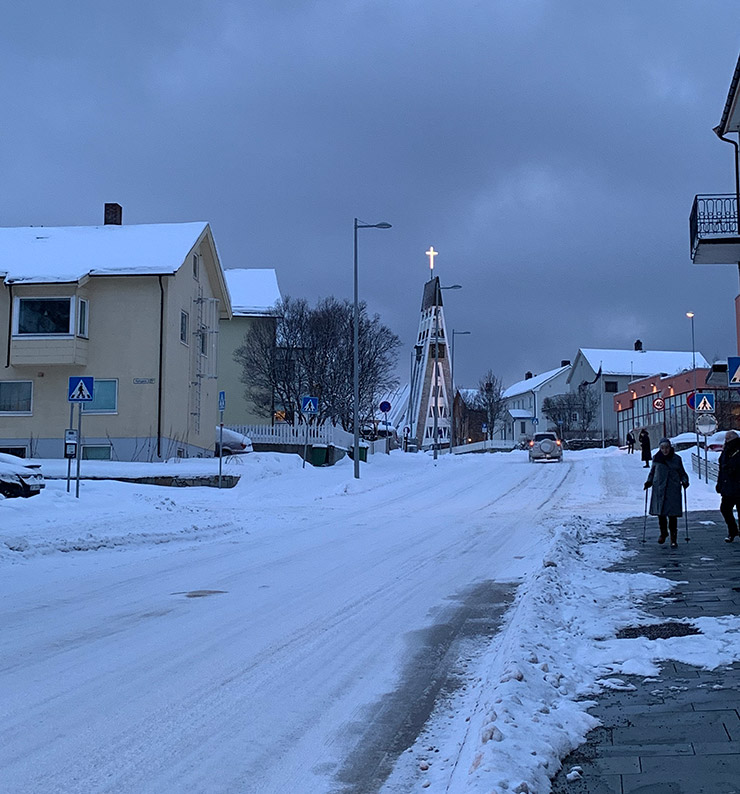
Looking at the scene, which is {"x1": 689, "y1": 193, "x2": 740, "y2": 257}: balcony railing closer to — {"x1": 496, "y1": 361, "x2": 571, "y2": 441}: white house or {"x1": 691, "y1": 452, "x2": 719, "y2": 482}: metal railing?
{"x1": 691, "y1": 452, "x2": 719, "y2": 482}: metal railing

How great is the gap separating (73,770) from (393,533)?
13308mm

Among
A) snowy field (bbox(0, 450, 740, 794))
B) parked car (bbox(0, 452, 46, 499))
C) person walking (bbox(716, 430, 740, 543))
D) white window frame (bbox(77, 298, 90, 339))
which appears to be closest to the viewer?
snowy field (bbox(0, 450, 740, 794))

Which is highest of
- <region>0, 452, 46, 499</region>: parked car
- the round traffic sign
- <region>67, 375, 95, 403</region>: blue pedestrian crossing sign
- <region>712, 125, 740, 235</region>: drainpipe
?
<region>712, 125, 740, 235</region>: drainpipe

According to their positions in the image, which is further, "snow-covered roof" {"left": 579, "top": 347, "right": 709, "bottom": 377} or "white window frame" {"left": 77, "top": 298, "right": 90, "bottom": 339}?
"snow-covered roof" {"left": 579, "top": 347, "right": 709, "bottom": 377}

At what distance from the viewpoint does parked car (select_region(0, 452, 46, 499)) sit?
826 inches

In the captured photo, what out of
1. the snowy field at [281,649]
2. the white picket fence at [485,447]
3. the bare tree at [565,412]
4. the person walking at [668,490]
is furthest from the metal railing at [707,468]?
the bare tree at [565,412]

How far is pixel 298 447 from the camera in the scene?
140 feet

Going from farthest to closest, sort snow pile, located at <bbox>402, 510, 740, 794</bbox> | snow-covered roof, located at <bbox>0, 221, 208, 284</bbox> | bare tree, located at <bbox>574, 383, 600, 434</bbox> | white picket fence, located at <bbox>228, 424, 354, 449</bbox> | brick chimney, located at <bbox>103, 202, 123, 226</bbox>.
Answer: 1. bare tree, located at <bbox>574, 383, 600, 434</bbox>
2. brick chimney, located at <bbox>103, 202, 123, 226</bbox>
3. white picket fence, located at <bbox>228, 424, 354, 449</bbox>
4. snow-covered roof, located at <bbox>0, 221, 208, 284</bbox>
5. snow pile, located at <bbox>402, 510, 740, 794</bbox>

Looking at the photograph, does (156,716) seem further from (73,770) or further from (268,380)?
(268,380)

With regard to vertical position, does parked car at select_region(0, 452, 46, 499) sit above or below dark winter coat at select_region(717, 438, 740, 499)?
below

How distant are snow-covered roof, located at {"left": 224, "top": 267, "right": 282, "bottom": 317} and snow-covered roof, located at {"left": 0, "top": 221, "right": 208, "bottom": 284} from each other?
13.0 m

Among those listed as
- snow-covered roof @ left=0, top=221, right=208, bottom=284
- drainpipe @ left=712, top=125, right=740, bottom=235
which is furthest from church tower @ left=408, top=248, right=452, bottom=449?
drainpipe @ left=712, top=125, right=740, bottom=235

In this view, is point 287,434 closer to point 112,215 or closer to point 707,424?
point 112,215

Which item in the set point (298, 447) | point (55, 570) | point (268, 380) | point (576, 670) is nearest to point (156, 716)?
point (576, 670)
